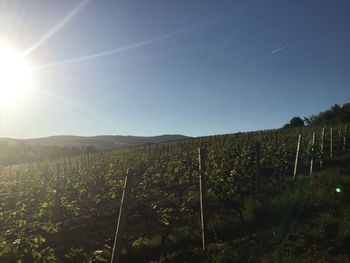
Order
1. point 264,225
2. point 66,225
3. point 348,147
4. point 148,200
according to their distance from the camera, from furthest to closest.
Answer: point 348,147
point 148,200
point 66,225
point 264,225

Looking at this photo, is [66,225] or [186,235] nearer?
[186,235]

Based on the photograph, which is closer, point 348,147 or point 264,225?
point 264,225

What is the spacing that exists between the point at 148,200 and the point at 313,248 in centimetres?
745

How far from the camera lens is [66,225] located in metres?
11.0

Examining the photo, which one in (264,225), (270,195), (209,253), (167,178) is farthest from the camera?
(167,178)

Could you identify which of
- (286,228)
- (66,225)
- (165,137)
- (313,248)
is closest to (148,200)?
(66,225)

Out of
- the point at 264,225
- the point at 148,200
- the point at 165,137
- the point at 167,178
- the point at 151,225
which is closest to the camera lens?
the point at 264,225

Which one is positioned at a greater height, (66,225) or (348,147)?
(348,147)

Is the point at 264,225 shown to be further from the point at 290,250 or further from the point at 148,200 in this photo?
the point at 148,200

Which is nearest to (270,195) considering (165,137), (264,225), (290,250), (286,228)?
(264,225)

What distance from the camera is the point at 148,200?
1316 centimetres

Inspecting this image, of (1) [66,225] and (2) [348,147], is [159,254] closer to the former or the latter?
(1) [66,225]

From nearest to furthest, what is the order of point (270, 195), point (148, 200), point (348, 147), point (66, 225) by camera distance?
point (66, 225) → point (270, 195) → point (148, 200) → point (348, 147)

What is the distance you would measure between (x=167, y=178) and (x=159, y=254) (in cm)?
897
